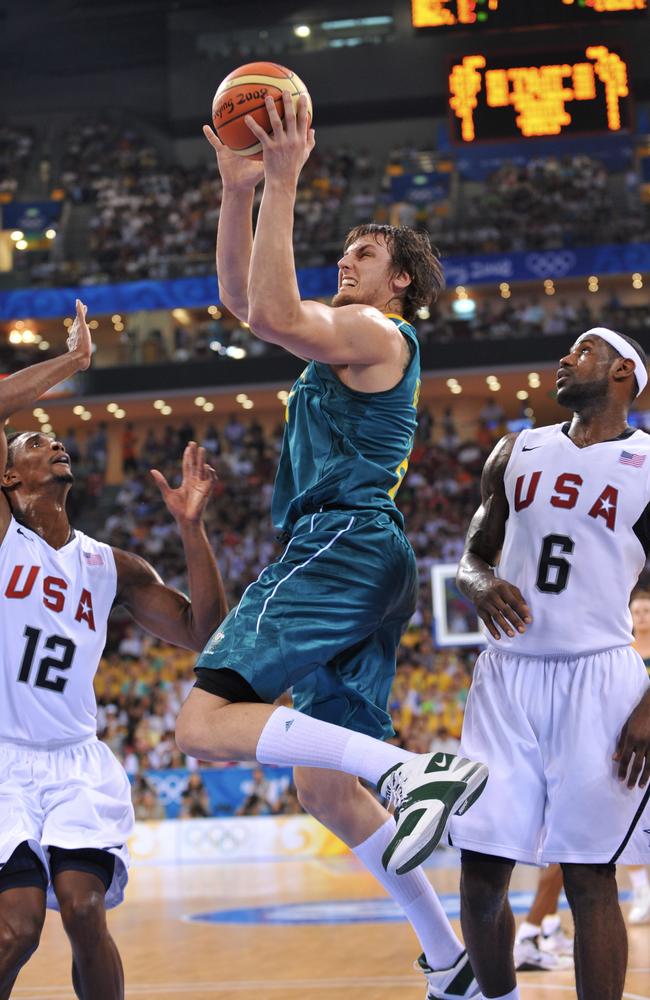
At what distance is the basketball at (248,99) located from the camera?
13.7 ft

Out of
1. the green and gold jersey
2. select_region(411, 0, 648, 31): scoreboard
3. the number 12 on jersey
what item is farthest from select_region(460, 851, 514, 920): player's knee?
select_region(411, 0, 648, 31): scoreboard

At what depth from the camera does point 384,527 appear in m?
4.26

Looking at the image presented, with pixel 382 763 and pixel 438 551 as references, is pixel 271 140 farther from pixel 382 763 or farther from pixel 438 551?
pixel 438 551

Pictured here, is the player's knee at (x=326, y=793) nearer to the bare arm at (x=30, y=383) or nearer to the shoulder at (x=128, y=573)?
the shoulder at (x=128, y=573)

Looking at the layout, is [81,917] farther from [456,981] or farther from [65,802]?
[456,981]

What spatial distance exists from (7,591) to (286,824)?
12.4m

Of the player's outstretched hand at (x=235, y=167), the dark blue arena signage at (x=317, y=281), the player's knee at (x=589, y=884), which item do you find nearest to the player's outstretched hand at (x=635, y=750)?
the player's knee at (x=589, y=884)

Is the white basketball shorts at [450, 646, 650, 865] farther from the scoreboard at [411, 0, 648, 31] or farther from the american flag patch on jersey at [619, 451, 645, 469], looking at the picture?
the scoreboard at [411, 0, 648, 31]

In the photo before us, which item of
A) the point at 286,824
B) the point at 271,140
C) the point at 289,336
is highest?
the point at 271,140

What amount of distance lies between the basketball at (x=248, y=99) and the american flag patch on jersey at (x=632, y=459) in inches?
66.4

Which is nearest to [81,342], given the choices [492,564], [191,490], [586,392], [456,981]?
[191,490]

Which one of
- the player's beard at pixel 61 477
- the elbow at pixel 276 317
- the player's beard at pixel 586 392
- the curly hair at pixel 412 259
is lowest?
the player's beard at pixel 61 477

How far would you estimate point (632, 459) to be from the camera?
14.6 ft

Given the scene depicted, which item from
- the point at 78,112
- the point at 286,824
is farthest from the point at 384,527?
the point at 78,112
